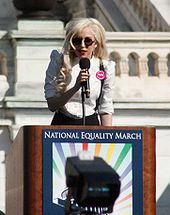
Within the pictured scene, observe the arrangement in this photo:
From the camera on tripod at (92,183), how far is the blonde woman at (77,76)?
1956 mm

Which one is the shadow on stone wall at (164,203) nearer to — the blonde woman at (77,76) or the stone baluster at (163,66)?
the stone baluster at (163,66)

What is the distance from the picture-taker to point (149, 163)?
924 centimetres

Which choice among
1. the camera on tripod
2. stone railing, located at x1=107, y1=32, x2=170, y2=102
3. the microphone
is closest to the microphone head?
the microphone

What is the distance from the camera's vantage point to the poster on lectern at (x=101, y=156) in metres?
9.12

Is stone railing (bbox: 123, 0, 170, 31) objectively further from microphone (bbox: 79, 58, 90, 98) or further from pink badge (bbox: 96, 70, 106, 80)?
microphone (bbox: 79, 58, 90, 98)

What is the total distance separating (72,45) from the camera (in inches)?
387

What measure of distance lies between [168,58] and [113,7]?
4.61 metres

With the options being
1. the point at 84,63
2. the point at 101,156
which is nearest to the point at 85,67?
the point at 84,63

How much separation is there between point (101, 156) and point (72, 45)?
98 centimetres

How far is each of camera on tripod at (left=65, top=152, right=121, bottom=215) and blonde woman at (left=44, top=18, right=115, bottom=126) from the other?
1.96m

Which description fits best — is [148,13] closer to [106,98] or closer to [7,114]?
[7,114]

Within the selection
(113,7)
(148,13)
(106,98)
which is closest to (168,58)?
(148,13)

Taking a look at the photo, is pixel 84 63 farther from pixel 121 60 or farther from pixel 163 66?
pixel 163 66

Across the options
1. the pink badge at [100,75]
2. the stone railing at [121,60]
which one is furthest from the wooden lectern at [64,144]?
the stone railing at [121,60]
